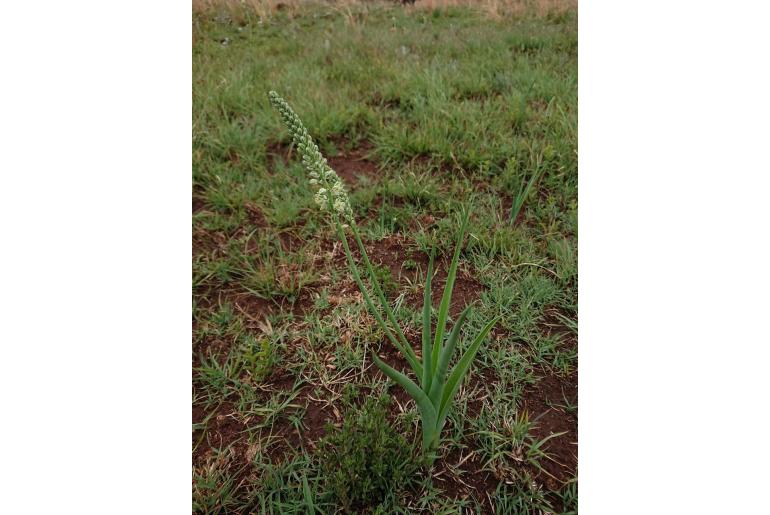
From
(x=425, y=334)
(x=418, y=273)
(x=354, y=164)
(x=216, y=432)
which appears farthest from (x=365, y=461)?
(x=354, y=164)

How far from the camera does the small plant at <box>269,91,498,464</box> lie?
2.47ft

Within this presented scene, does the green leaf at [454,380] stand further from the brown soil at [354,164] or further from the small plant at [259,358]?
the brown soil at [354,164]

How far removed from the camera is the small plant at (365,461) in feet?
2.82

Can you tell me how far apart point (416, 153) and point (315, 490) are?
1167 millimetres

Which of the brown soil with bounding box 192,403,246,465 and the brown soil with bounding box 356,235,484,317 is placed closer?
the brown soil with bounding box 192,403,246,465

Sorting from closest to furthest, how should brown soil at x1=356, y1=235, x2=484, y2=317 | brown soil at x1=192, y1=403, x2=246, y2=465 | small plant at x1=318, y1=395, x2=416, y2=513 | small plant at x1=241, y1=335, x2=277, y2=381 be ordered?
small plant at x1=318, y1=395, x2=416, y2=513
brown soil at x1=192, y1=403, x2=246, y2=465
small plant at x1=241, y1=335, x2=277, y2=381
brown soil at x1=356, y1=235, x2=484, y2=317

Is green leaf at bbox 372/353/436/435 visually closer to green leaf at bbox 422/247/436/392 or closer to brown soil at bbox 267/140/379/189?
green leaf at bbox 422/247/436/392

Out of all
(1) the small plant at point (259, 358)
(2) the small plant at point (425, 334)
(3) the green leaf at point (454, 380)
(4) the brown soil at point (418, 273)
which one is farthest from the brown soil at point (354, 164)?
(3) the green leaf at point (454, 380)

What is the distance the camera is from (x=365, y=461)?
87 centimetres

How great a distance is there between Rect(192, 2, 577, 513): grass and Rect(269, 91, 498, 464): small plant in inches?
3.6

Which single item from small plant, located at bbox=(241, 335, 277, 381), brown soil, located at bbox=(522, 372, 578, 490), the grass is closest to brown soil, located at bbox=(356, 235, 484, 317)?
the grass

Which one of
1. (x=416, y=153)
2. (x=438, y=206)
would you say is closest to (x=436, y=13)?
(x=416, y=153)

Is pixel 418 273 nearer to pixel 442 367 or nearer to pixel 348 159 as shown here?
pixel 442 367

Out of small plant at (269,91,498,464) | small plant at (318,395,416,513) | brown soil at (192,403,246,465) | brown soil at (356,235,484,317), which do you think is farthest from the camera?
brown soil at (356,235,484,317)
